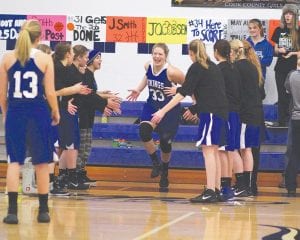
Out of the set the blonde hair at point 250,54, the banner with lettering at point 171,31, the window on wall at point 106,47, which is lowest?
the blonde hair at point 250,54

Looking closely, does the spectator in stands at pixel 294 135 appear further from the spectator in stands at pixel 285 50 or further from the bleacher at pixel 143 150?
the spectator in stands at pixel 285 50

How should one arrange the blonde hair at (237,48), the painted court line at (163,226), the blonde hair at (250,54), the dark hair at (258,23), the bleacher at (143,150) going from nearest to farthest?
1. the painted court line at (163,226)
2. the blonde hair at (237,48)
3. the blonde hair at (250,54)
4. the dark hair at (258,23)
5. the bleacher at (143,150)

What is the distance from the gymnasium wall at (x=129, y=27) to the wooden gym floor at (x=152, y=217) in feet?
9.07

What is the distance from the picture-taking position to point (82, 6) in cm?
1345

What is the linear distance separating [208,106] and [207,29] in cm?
391

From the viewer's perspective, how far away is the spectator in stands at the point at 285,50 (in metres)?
12.4

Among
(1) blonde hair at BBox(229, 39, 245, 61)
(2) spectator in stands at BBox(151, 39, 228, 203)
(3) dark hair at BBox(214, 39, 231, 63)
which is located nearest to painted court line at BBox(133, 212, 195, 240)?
(2) spectator in stands at BBox(151, 39, 228, 203)

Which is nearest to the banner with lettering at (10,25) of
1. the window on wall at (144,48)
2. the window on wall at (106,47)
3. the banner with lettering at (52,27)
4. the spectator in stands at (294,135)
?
the banner with lettering at (52,27)

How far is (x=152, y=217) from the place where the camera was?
809cm

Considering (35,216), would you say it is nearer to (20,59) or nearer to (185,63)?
(20,59)

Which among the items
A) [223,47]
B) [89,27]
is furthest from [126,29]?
[223,47]

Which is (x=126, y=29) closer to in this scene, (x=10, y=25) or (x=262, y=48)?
(x=10, y=25)

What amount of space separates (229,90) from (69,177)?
7.10ft

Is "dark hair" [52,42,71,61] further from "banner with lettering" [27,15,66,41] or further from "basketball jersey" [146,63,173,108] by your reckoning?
"banner with lettering" [27,15,66,41]
